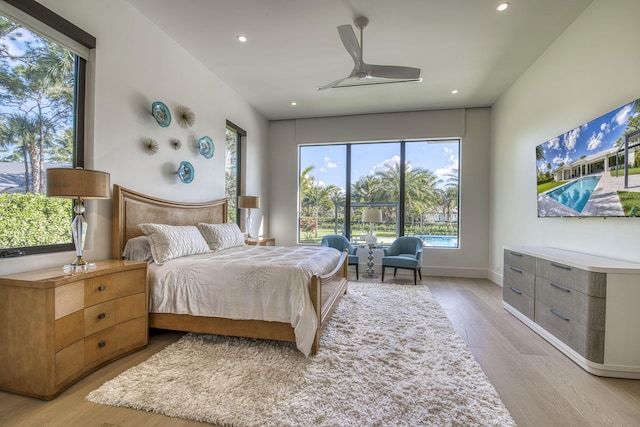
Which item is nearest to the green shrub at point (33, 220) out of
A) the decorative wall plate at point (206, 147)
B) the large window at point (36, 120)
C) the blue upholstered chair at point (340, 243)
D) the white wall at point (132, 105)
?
the large window at point (36, 120)

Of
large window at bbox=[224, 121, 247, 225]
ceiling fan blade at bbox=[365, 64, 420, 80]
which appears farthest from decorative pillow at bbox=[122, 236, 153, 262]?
ceiling fan blade at bbox=[365, 64, 420, 80]

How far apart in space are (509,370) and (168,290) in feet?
9.64

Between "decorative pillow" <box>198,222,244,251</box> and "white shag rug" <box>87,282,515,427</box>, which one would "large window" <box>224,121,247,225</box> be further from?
"white shag rug" <box>87,282,515,427</box>

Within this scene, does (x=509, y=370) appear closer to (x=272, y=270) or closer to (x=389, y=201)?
(x=272, y=270)

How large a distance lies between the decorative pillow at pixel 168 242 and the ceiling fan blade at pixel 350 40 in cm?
257

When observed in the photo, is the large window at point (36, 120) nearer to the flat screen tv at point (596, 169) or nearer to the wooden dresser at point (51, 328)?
the wooden dresser at point (51, 328)

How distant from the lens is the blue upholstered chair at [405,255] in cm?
485

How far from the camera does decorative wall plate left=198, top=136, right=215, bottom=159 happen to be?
4.06 meters

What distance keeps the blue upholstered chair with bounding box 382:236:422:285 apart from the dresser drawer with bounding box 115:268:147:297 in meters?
3.66

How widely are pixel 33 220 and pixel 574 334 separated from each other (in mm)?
4461

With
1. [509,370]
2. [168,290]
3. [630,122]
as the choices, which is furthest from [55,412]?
[630,122]

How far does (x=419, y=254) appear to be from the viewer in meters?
4.94

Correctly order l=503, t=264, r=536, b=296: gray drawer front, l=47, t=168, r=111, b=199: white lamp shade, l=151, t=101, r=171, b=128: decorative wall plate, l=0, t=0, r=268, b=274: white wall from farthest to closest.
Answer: l=151, t=101, r=171, b=128: decorative wall plate, l=503, t=264, r=536, b=296: gray drawer front, l=0, t=0, r=268, b=274: white wall, l=47, t=168, r=111, b=199: white lamp shade

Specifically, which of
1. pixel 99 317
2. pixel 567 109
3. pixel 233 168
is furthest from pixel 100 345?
pixel 567 109
